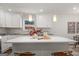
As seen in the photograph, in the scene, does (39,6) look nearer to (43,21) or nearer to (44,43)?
(43,21)

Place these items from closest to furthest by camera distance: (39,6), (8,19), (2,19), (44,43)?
(39,6) < (2,19) < (8,19) < (44,43)

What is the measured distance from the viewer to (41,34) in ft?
4.34

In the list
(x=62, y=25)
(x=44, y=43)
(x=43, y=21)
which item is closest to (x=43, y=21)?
(x=43, y=21)

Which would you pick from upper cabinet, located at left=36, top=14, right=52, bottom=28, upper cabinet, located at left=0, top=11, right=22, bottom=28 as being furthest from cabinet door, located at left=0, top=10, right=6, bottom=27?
upper cabinet, located at left=36, top=14, right=52, bottom=28

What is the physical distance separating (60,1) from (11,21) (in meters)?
0.68

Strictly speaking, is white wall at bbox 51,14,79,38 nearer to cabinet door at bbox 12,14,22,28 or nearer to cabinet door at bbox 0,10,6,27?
cabinet door at bbox 12,14,22,28

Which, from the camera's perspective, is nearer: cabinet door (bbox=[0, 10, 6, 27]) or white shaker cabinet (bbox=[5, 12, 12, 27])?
cabinet door (bbox=[0, 10, 6, 27])

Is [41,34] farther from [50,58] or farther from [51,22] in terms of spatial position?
[50,58]

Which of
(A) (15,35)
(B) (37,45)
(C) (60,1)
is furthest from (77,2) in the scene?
(B) (37,45)

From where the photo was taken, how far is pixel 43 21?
1.27 meters

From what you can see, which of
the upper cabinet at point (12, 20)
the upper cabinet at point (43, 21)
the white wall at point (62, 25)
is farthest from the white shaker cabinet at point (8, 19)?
the white wall at point (62, 25)

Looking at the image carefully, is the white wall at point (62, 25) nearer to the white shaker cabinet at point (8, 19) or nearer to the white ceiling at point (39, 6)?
the white ceiling at point (39, 6)

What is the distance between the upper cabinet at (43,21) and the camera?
1231mm

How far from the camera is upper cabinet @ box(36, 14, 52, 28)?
4.04ft
